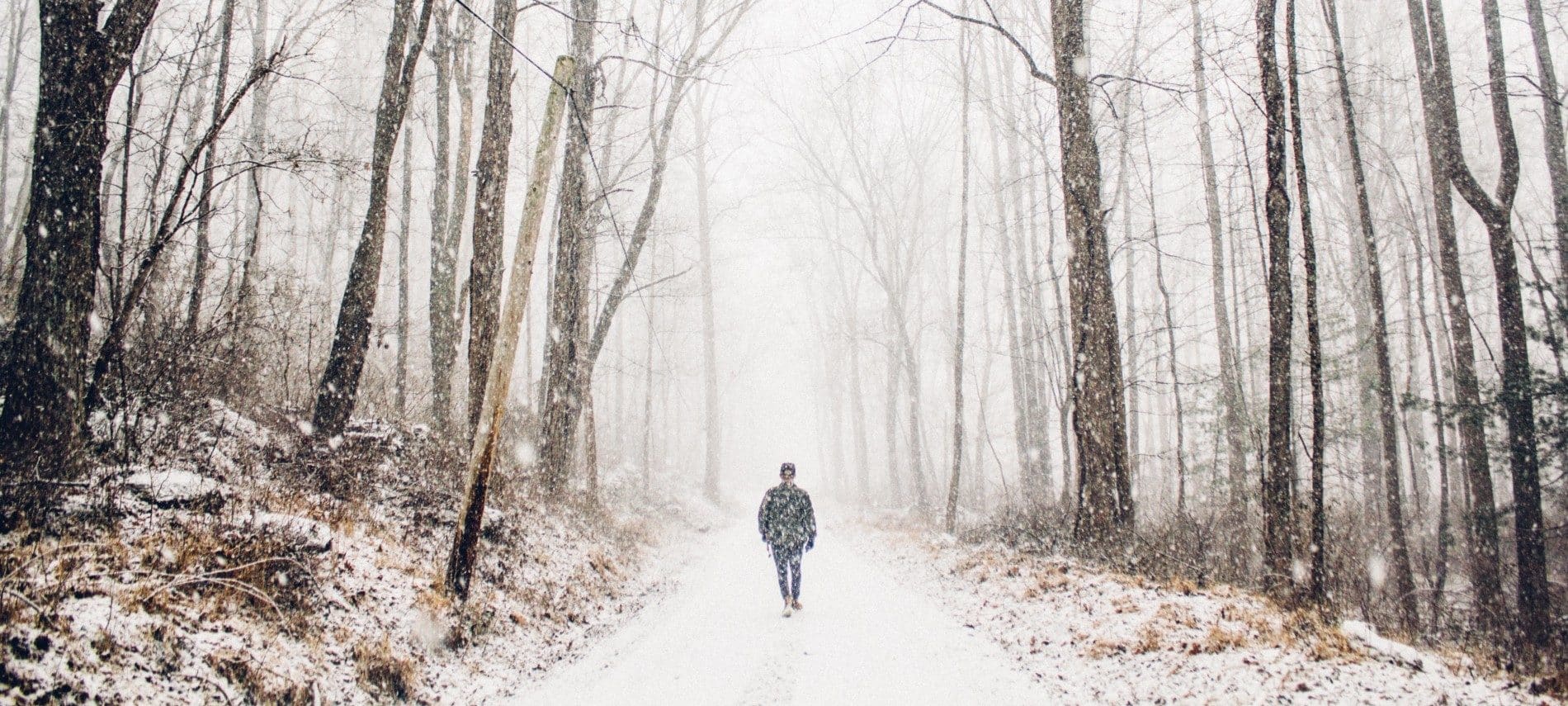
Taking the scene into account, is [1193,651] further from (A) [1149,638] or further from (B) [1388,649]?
(B) [1388,649]

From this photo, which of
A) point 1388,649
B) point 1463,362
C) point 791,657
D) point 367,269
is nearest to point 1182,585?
point 1388,649

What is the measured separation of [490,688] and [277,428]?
415 centimetres

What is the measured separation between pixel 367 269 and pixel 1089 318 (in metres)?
8.86

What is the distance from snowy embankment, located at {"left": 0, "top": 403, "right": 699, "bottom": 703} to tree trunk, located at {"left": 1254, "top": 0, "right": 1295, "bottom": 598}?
279 inches

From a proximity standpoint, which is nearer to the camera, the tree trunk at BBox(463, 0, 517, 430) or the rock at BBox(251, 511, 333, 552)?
the rock at BBox(251, 511, 333, 552)

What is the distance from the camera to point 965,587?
339 inches

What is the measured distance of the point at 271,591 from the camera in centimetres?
437

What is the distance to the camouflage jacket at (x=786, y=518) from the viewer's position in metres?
8.13

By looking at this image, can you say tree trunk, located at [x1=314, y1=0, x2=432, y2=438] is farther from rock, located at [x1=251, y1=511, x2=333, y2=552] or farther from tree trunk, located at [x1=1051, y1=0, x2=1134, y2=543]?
tree trunk, located at [x1=1051, y1=0, x2=1134, y2=543]

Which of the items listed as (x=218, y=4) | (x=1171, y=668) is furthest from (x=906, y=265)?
(x=218, y=4)

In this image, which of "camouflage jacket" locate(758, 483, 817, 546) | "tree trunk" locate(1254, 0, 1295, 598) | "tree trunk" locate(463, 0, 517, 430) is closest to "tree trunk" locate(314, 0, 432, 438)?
"tree trunk" locate(463, 0, 517, 430)

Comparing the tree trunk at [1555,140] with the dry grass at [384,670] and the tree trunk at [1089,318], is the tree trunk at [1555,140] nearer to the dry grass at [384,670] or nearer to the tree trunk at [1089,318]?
the tree trunk at [1089,318]

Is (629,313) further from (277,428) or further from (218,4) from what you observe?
(277,428)

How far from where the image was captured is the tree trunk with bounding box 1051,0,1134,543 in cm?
816
